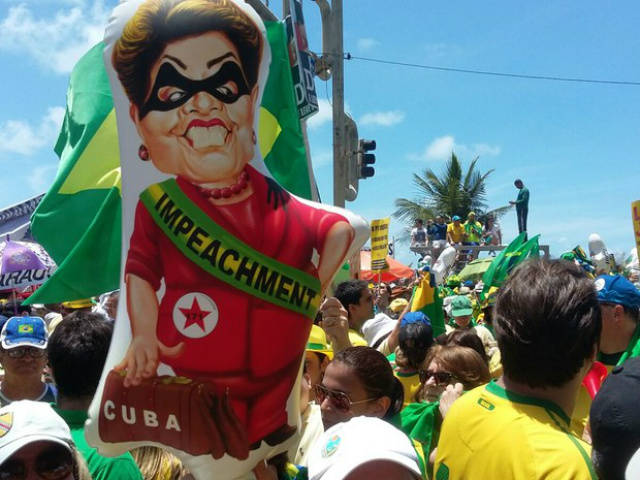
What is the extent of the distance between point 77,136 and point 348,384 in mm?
2577

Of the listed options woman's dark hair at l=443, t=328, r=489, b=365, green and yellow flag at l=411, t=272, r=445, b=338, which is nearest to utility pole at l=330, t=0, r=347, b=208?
green and yellow flag at l=411, t=272, r=445, b=338

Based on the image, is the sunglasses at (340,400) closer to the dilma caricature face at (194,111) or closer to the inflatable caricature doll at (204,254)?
the inflatable caricature doll at (204,254)

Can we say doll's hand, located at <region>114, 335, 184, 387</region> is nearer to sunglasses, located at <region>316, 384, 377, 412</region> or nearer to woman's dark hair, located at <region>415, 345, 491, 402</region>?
sunglasses, located at <region>316, 384, 377, 412</region>

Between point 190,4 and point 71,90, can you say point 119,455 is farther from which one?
point 71,90

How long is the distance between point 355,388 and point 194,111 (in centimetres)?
119

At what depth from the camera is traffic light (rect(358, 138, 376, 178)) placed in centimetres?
1014

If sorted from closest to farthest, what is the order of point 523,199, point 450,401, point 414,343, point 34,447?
point 34,447, point 450,401, point 414,343, point 523,199

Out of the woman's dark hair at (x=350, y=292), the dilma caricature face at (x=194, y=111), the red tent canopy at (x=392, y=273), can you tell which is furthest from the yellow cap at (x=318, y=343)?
the red tent canopy at (x=392, y=273)

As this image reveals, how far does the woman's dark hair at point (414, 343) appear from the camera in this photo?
3693 mm

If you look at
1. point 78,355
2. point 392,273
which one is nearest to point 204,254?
point 78,355

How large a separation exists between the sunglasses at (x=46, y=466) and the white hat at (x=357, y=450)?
75 cm

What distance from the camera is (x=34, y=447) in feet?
6.19

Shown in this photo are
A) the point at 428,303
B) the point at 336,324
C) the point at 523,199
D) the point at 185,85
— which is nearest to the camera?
the point at 185,85

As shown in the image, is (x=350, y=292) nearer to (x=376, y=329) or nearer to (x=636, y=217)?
(x=376, y=329)
